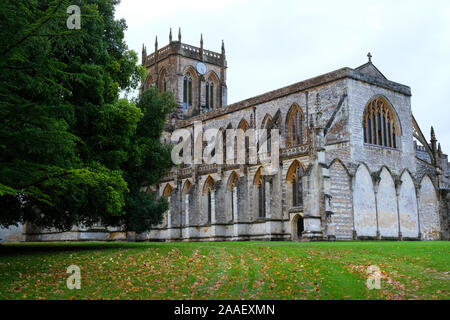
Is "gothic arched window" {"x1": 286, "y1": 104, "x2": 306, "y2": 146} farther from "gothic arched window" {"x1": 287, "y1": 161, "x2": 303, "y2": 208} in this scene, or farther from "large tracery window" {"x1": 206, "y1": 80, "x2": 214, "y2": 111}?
"large tracery window" {"x1": 206, "y1": 80, "x2": 214, "y2": 111}

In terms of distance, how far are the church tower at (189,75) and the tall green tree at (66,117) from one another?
110 feet

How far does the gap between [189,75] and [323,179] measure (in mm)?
34588

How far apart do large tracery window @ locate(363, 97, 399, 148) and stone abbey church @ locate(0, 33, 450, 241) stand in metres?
0.07

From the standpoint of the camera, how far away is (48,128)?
13.7 metres

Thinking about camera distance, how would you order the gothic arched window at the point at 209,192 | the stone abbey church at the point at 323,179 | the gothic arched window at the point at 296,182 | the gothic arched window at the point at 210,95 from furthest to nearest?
the gothic arched window at the point at 210,95, the gothic arched window at the point at 209,192, the gothic arched window at the point at 296,182, the stone abbey church at the point at 323,179

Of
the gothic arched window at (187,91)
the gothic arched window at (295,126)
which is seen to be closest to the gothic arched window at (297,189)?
the gothic arched window at (295,126)

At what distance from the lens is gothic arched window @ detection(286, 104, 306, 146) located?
1508 inches

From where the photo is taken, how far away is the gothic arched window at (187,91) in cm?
6022

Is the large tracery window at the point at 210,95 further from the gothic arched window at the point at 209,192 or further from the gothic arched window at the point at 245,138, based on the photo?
the gothic arched window at the point at 209,192

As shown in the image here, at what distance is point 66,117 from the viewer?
53.0 ft

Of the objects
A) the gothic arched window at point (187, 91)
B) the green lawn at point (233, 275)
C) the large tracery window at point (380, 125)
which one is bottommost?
the green lawn at point (233, 275)

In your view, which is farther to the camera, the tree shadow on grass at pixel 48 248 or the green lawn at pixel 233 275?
the tree shadow on grass at pixel 48 248

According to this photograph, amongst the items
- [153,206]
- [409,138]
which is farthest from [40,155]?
[409,138]

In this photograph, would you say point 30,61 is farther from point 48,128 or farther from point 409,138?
point 409,138
